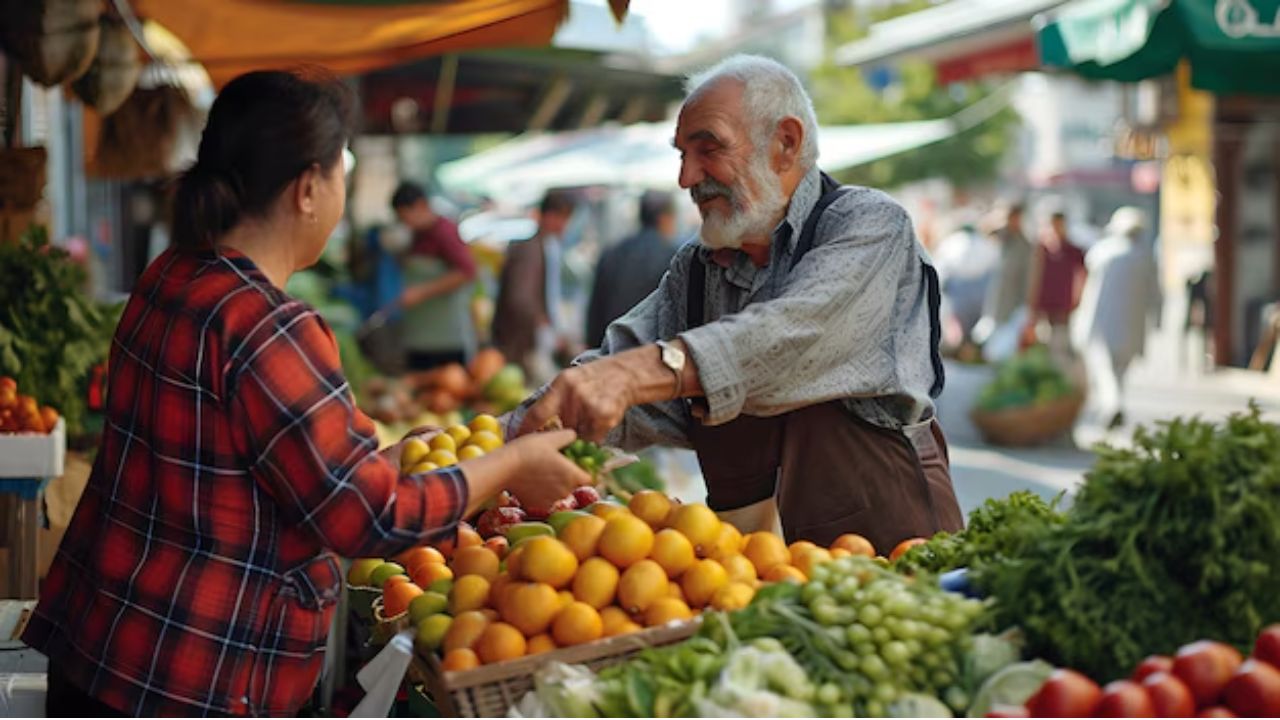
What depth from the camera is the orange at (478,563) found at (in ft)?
10.3

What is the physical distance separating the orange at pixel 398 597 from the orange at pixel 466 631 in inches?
18.9

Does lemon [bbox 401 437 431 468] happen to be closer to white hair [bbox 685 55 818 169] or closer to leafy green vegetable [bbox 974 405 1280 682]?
white hair [bbox 685 55 818 169]

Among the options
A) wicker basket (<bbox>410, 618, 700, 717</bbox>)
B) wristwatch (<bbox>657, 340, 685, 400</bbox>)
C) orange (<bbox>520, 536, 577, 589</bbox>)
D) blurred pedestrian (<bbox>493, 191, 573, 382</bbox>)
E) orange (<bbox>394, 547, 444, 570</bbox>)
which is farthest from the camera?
blurred pedestrian (<bbox>493, 191, 573, 382</bbox>)

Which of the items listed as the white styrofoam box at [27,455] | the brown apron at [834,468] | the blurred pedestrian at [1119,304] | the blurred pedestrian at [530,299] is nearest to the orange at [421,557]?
the brown apron at [834,468]

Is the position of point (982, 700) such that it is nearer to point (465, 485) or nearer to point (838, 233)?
point (465, 485)

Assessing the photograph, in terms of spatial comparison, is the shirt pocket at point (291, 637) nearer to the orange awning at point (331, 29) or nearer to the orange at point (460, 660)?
the orange at point (460, 660)

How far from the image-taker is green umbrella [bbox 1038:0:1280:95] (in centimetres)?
668

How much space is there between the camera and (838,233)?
137 inches

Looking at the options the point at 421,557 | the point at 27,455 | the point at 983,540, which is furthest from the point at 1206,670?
the point at 27,455

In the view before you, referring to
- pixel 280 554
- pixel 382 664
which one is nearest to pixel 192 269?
pixel 280 554

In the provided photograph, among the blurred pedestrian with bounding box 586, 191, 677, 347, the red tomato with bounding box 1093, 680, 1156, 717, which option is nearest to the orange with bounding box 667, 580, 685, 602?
the red tomato with bounding box 1093, 680, 1156, 717

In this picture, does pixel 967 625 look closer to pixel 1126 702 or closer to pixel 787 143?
pixel 1126 702

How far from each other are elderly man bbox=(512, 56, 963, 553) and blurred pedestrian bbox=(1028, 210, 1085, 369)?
40.8 feet

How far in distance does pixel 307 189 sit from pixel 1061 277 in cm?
1416
